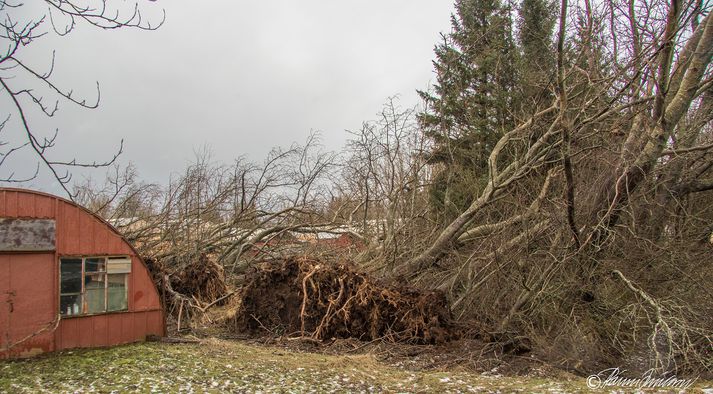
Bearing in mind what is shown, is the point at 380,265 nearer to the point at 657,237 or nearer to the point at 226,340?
the point at 226,340

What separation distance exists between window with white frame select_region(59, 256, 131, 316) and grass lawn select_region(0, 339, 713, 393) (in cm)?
64

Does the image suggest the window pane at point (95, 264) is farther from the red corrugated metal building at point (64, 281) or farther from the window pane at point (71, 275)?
the window pane at point (71, 275)

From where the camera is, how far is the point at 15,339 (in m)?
6.96

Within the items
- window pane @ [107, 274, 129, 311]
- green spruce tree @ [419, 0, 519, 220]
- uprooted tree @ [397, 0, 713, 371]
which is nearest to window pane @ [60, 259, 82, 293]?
window pane @ [107, 274, 129, 311]

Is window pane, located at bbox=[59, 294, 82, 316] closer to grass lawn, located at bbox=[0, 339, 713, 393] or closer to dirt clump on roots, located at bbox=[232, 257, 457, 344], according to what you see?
grass lawn, located at bbox=[0, 339, 713, 393]

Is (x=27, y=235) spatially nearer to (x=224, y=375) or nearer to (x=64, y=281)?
(x=64, y=281)

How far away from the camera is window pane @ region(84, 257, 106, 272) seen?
26.0 feet

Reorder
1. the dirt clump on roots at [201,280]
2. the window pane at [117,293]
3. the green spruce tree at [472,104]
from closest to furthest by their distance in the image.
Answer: the window pane at [117,293]
the dirt clump on roots at [201,280]
the green spruce tree at [472,104]

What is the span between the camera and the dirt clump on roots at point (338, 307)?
9.51 metres

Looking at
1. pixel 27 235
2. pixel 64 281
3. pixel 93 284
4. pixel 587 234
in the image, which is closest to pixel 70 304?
pixel 64 281

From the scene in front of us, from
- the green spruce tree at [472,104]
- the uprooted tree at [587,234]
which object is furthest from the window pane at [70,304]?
the green spruce tree at [472,104]

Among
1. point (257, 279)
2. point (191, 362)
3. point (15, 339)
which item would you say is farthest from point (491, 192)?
point (15, 339)

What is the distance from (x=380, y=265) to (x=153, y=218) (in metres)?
6.80

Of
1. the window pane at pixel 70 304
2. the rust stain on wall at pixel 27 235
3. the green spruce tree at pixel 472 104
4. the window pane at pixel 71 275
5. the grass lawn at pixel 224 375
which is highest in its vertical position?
the green spruce tree at pixel 472 104
